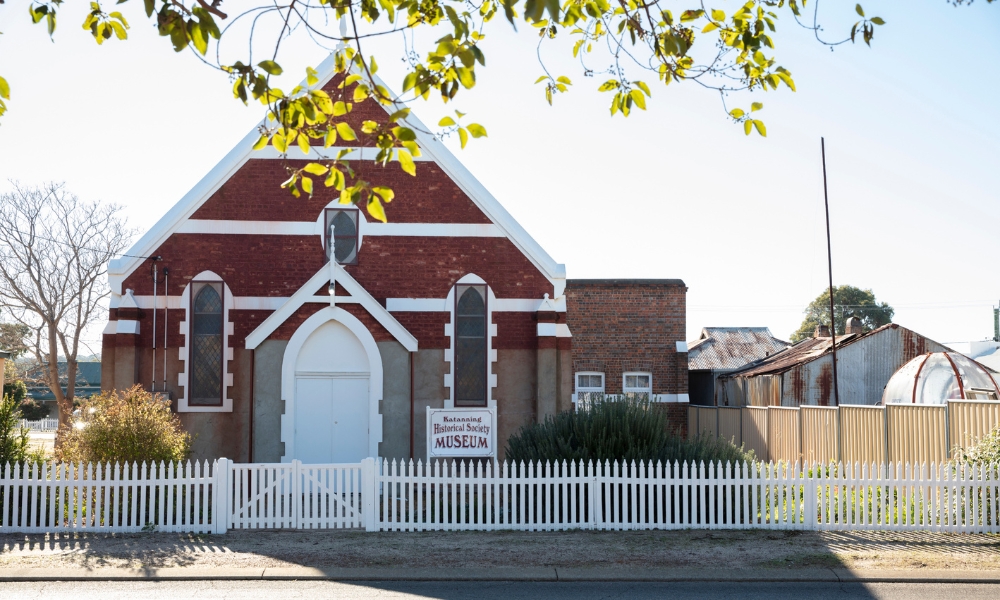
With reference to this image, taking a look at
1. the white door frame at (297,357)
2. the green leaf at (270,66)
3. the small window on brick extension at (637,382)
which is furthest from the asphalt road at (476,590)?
the small window on brick extension at (637,382)

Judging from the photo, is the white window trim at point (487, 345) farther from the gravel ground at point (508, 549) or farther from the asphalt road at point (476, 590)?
the asphalt road at point (476, 590)

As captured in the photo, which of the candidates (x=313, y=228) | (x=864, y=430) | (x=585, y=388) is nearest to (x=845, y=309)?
(x=585, y=388)

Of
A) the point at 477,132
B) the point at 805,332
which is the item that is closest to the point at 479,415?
the point at 477,132

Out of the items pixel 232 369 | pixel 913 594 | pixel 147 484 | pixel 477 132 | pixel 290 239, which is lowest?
pixel 913 594

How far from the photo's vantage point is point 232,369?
18.9 m

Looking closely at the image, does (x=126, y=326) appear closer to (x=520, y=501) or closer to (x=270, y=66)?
(x=520, y=501)

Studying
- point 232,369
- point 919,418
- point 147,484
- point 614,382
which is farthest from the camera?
point 614,382

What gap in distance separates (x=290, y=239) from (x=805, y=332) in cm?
6156

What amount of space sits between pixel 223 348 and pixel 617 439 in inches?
345

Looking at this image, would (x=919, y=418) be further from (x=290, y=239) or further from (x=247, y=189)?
(x=247, y=189)

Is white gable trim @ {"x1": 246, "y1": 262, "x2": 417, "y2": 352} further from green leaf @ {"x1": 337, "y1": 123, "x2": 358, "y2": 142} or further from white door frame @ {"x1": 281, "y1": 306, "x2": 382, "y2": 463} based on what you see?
green leaf @ {"x1": 337, "y1": 123, "x2": 358, "y2": 142}

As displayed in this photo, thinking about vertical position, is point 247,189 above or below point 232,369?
above

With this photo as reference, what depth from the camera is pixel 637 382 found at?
3042cm

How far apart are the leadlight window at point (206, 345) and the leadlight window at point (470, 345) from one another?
4.92 meters
